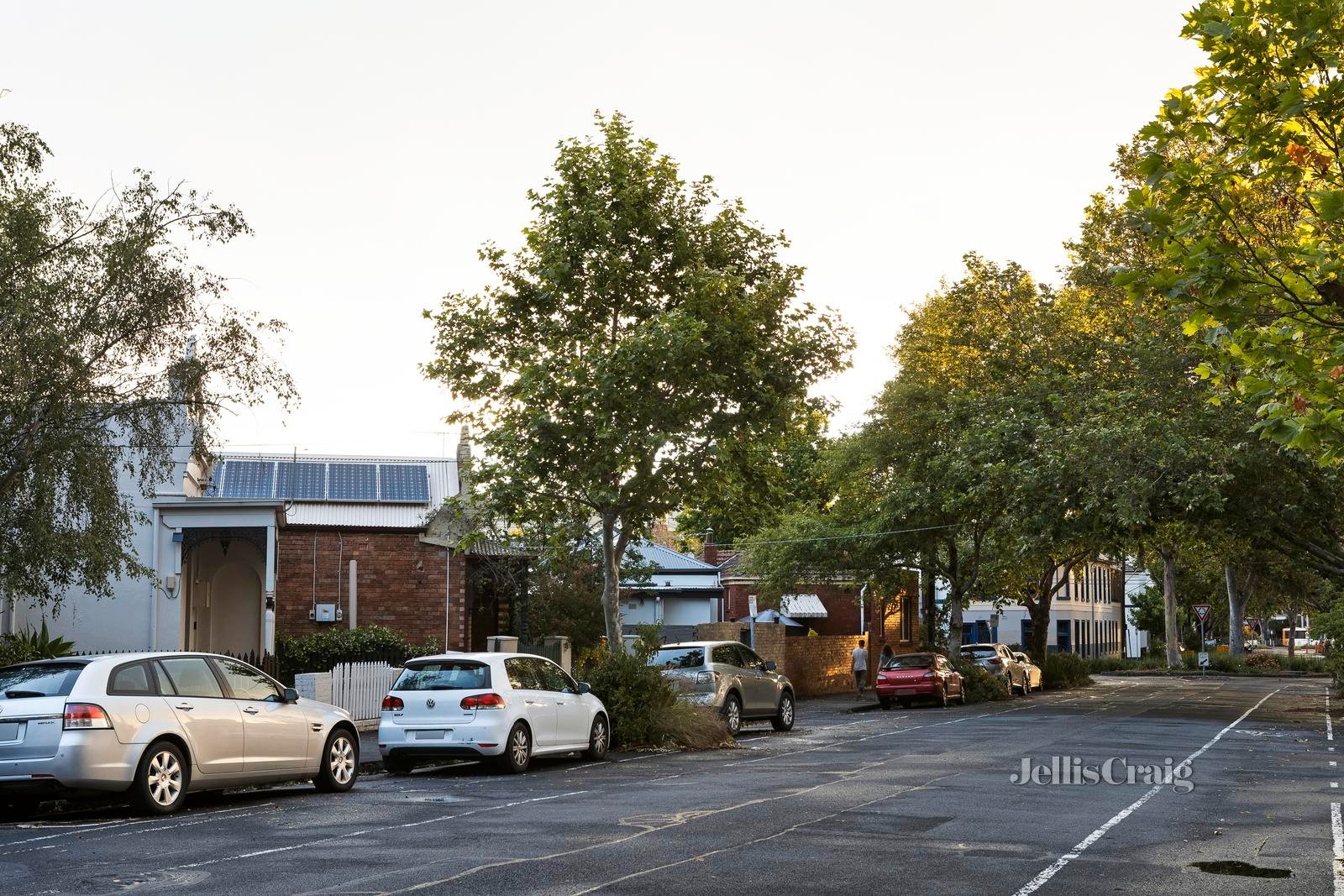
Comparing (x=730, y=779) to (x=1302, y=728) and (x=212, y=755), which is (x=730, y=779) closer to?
(x=212, y=755)

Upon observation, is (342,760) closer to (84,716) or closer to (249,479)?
(84,716)

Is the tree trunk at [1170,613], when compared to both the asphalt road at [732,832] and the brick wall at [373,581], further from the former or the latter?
the asphalt road at [732,832]

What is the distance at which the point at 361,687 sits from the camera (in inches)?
880

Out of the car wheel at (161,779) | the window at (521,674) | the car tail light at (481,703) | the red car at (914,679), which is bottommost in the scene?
the red car at (914,679)

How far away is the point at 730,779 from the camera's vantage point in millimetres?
15805

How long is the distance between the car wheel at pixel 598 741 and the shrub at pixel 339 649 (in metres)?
→ 7.55

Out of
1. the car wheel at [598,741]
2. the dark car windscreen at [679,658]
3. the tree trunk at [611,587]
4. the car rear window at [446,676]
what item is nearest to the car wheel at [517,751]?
the car rear window at [446,676]

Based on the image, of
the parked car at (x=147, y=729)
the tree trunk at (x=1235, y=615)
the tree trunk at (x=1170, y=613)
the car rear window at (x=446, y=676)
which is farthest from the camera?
the tree trunk at (x=1235, y=615)

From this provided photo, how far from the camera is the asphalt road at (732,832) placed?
347 inches

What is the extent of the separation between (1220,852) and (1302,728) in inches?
681

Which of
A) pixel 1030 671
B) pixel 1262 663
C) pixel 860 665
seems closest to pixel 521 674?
pixel 860 665

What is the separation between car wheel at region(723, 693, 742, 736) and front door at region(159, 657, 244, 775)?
11.8 m

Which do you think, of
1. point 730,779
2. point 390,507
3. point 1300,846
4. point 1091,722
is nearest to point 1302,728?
point 1091,722

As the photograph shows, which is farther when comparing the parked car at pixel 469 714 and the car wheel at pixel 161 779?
the parked car at pixel 469 714
